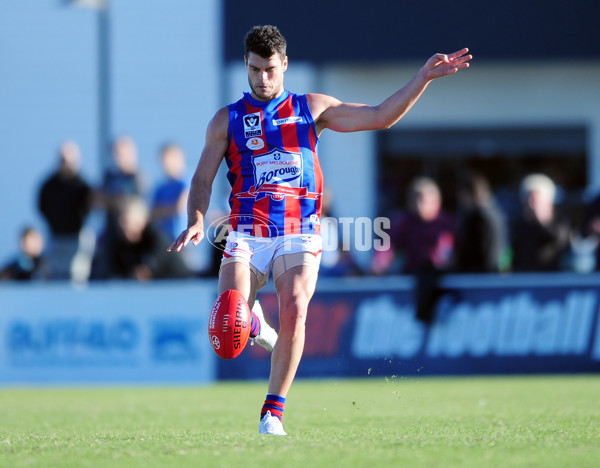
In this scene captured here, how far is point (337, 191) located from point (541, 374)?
5.87 meters

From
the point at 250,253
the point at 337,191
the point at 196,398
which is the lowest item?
the point at 196,398

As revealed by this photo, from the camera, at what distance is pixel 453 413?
8.53 metres

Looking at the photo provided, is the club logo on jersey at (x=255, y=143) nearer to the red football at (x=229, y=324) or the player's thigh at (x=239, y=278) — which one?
the player's thigh at (x=239, y=278)

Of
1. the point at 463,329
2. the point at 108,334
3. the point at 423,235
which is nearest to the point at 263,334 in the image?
the point at 423,235

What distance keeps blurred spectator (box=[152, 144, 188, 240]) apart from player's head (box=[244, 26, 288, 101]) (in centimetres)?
756

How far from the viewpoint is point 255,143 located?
7.02 meters

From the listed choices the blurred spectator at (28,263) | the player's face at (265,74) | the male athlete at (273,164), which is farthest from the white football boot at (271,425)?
the blurred spectator at (28,263)

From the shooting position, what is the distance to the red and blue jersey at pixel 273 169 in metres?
7.00

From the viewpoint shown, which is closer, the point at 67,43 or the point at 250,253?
the point at 250,253

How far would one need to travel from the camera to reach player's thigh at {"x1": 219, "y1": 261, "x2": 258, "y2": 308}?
6859 millimetres

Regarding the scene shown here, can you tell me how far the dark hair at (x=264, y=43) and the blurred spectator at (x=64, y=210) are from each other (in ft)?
27.9

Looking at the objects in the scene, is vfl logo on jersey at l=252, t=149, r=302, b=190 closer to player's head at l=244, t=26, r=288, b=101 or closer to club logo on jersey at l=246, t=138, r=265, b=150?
club logo on jersey at l=246, t=138, r=265, b=150

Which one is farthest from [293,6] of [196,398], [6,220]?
[196,398]

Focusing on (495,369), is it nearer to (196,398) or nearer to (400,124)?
(196,398)
